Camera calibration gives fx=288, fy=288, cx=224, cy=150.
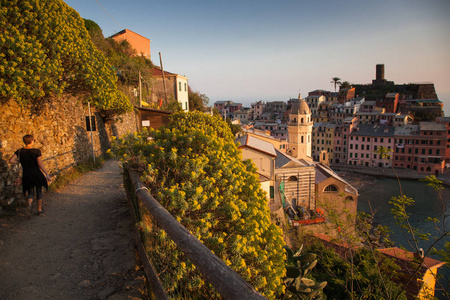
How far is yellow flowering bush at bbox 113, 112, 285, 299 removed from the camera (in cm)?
356

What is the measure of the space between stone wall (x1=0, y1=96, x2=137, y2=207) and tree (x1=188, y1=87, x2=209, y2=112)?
75.9ft

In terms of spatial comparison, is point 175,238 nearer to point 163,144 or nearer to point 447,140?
point 163,144

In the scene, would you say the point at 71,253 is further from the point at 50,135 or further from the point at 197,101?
the point at 197,101

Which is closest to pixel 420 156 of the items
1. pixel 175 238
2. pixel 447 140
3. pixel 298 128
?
pixel 447 140

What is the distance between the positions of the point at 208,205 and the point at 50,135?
7616 millimetres

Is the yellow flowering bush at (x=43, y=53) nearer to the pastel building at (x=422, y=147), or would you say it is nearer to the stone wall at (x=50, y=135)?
the stone wall at (x=50, y=135)

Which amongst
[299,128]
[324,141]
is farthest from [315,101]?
[299,128]

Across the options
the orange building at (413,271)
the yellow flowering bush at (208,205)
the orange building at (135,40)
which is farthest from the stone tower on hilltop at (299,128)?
the yellow flowering bush at (208,205)

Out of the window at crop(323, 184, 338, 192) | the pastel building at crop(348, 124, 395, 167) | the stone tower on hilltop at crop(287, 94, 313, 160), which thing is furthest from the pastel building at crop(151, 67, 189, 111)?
the pastel building at crop(348, 124, 395, 167)

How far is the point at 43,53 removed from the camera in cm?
808

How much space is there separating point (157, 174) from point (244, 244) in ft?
5.74

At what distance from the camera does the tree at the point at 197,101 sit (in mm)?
37928

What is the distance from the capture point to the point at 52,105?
9.81 meters

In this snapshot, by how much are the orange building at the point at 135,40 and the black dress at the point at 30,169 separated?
29699 mm
